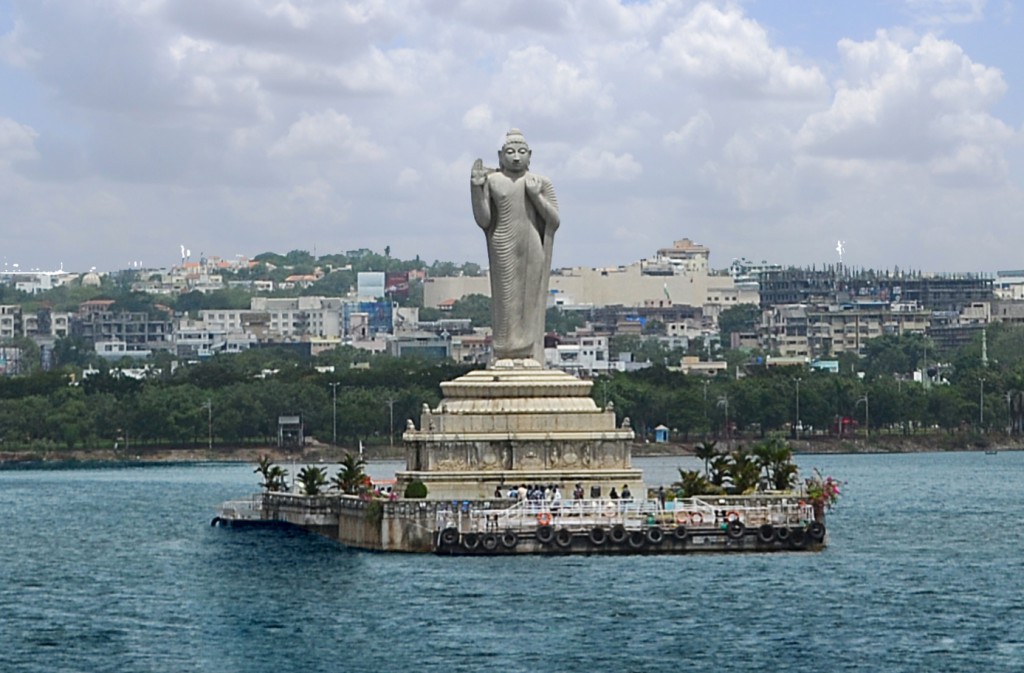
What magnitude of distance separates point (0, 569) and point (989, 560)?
24.4m

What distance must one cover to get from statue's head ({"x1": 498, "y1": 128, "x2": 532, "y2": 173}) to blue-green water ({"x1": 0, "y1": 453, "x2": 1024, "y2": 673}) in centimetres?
1063

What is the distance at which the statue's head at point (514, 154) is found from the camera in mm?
76062

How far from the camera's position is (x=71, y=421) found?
17562 cm

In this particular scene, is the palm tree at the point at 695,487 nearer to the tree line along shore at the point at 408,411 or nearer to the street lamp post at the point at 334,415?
the tree line along shore at the point at 408,411

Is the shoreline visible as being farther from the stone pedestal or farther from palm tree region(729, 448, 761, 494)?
the stone pedestal

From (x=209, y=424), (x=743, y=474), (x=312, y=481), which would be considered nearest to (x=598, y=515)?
(x=743, y=474)

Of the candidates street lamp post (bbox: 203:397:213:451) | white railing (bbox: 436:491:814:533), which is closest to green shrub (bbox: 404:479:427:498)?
white railing (bbox: 436:491:814:533)

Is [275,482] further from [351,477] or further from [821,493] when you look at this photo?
[821,493]

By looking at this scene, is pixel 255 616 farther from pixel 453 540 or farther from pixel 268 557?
pixel 268 557

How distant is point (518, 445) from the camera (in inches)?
2852

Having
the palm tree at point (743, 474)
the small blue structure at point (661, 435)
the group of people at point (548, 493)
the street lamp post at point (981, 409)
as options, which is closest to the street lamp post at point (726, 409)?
the small blue structure at point (661, 435)

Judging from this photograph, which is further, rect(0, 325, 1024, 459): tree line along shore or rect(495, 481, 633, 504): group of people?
rect(0, 325, 1024, 459): tree line along shore

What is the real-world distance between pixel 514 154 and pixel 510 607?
19685mm

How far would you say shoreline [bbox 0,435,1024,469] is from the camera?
16425 centimetres
